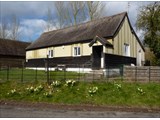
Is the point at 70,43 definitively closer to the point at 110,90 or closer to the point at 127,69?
the point at 127,69

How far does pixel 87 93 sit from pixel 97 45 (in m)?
10.6

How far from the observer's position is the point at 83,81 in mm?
18484

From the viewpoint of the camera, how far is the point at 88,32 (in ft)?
97.5

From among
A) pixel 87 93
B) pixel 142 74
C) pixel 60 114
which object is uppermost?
pixel 142 74

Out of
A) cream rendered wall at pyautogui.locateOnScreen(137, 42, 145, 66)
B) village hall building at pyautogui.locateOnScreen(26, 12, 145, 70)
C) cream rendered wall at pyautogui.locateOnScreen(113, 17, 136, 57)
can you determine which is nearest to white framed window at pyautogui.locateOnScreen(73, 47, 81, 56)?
village hall building at pyautogui.locateOnScreen(26, 12, 145, 70)

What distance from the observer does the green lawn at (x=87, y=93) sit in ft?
48.9

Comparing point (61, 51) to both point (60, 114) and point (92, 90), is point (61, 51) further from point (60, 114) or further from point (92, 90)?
point (60, 114)

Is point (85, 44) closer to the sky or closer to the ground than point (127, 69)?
closer to the sky

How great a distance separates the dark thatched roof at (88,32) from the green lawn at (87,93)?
9950mm

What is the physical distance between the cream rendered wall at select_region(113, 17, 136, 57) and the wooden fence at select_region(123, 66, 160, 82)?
7349 millimetres

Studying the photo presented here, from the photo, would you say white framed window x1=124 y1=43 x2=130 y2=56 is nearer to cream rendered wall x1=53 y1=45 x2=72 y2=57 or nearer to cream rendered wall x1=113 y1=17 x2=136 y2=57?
cream rendered wall x1=113 y1=17 x2=136 y2=57

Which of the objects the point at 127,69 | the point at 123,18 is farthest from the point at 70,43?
the point at 127,69

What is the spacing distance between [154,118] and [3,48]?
3890 centimetres

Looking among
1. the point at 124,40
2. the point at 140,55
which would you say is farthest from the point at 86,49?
the point at 140,55
